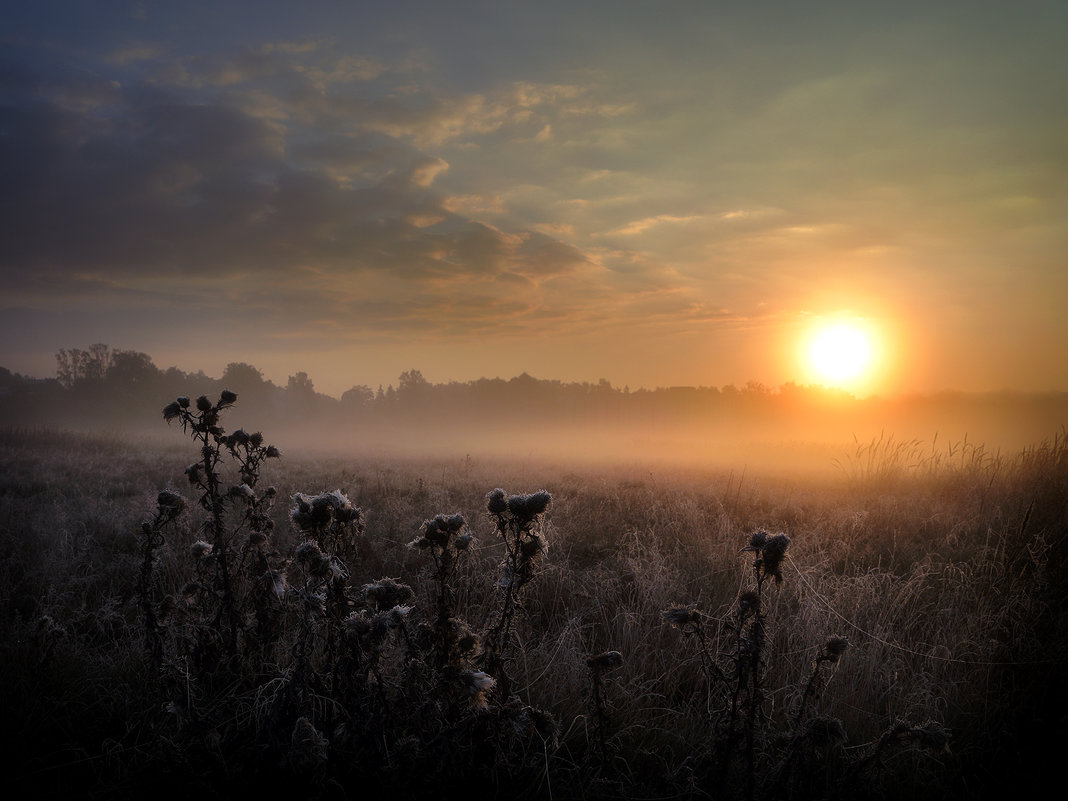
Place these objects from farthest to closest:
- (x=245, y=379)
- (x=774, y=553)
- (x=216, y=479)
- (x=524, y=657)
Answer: (x=245, y=379) → (x=524, y=657) → (x=216, y=479) → (x=774, y=553)

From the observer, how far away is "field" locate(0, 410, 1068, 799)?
212cm

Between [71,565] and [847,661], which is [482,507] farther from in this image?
[847,661]

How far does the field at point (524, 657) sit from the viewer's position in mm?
2119

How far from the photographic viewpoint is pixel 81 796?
218cm

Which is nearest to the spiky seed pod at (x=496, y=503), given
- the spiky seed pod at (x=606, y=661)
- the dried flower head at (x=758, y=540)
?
the spiky seed pod at (x=606, y=661)

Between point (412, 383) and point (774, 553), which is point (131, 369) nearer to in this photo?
point (412, 383)

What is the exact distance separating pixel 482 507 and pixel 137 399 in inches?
1930

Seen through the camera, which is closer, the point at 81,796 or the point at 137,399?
the point at 81,796

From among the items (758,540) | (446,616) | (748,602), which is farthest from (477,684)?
(758,540)

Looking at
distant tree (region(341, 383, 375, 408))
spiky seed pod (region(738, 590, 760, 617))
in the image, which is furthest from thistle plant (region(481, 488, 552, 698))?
distant tree (region(341, 383, 375, 408))

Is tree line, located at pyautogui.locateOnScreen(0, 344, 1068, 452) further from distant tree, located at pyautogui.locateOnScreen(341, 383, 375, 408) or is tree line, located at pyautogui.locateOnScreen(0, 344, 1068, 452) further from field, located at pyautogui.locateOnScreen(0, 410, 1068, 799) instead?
field, located at pyautogui.locateOnScreen(0, 410, 1068, 799)

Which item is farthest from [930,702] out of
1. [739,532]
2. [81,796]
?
[81,796]

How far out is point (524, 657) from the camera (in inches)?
123

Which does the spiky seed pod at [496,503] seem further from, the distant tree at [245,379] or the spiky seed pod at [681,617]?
the distant tree at [245,379]
